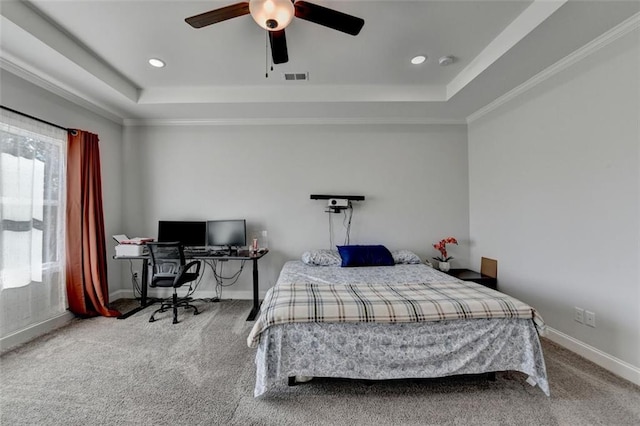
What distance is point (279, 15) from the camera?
1.60m

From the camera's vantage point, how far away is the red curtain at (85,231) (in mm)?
2961

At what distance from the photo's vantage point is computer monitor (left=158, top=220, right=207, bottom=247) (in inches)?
138

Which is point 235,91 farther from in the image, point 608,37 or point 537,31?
point 608,37

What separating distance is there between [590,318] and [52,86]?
5751 millimetres

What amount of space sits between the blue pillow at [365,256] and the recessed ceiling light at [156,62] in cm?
291

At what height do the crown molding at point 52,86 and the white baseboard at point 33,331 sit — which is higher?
the crown molding at point 52,86

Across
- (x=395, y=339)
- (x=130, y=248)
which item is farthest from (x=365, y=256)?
(x=130, y=248)

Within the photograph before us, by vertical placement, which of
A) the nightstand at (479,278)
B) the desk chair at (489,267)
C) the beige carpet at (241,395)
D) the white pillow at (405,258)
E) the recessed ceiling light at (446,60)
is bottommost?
the beige carpet at (241,395)

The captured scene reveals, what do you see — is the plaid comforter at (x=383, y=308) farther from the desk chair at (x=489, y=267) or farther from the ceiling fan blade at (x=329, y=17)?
the ceiling fan blade at (x=329, y=17)

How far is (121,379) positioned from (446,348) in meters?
2.43

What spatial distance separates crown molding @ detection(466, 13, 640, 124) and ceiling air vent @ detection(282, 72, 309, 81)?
93.7 inches

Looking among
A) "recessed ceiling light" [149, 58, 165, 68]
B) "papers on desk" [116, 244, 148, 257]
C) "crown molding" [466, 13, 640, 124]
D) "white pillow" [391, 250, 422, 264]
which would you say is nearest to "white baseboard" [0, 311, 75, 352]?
"papers on desk" [116, 244, 148, 257]

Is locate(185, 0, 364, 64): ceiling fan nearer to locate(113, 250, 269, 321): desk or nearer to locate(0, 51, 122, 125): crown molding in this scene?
locate(0, 51, 122, 125): crown molding

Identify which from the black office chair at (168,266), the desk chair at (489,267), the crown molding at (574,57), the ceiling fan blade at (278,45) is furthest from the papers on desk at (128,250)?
the crown molding at (574,57)
